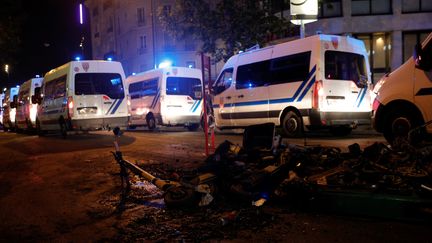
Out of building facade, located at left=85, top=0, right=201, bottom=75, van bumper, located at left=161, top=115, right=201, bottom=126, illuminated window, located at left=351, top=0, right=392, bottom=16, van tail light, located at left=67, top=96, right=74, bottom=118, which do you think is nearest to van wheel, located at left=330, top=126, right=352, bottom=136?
van bumper, located at left=161, top=115, right=201, bottom=126

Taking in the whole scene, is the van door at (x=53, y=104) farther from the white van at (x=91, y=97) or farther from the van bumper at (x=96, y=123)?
the van bumper at (x=96, y=123)

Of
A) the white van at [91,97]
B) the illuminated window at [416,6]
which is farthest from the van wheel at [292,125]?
the illuminated window at [416,6]

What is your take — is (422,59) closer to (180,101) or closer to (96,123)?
(96,123)

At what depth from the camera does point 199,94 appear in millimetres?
14594

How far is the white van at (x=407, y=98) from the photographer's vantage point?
7605 mm

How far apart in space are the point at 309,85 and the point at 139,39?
36752 mm

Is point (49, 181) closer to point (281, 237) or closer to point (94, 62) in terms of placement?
point (281, 237)

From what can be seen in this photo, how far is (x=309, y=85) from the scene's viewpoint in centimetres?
1118

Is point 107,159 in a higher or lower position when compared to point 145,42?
lower

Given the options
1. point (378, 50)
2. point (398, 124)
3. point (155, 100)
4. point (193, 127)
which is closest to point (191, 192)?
point (398, 124)

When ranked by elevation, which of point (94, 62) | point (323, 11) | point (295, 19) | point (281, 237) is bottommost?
point (281, 237)

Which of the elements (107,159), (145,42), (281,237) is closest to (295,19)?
(107,159)

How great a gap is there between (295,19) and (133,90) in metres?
9.10

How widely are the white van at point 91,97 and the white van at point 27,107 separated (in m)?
5.82
